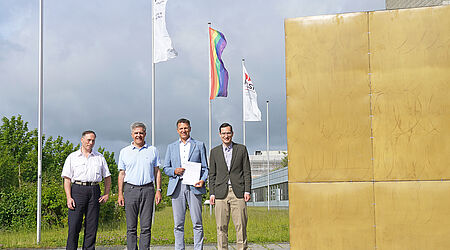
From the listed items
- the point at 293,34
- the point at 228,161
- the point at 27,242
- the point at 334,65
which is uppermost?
the point at 293,34

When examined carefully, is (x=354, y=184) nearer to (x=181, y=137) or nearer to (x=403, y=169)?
(x=403, y=169)

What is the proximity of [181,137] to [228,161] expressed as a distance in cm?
84

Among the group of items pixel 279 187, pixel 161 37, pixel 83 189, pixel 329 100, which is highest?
pixel 161 37

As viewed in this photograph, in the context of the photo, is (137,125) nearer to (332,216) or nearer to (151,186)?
(151,186)

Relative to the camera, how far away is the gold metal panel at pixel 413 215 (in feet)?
21.0

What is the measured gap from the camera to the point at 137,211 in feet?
24.5

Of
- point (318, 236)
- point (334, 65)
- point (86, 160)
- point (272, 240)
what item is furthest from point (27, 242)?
point (334, 65)

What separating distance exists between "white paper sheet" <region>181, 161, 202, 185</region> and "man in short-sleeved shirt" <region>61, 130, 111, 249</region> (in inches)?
50.8

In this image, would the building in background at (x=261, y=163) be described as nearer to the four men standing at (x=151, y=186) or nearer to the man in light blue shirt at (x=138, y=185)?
the four men standing at (x=151, y=186)

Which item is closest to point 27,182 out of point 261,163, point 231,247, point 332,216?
point 231,247

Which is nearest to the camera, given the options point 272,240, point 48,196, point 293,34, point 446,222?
point 446,222

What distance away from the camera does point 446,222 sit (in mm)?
6387

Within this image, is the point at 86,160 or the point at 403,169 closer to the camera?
the point at 403,169

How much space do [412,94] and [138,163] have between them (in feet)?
13.1
